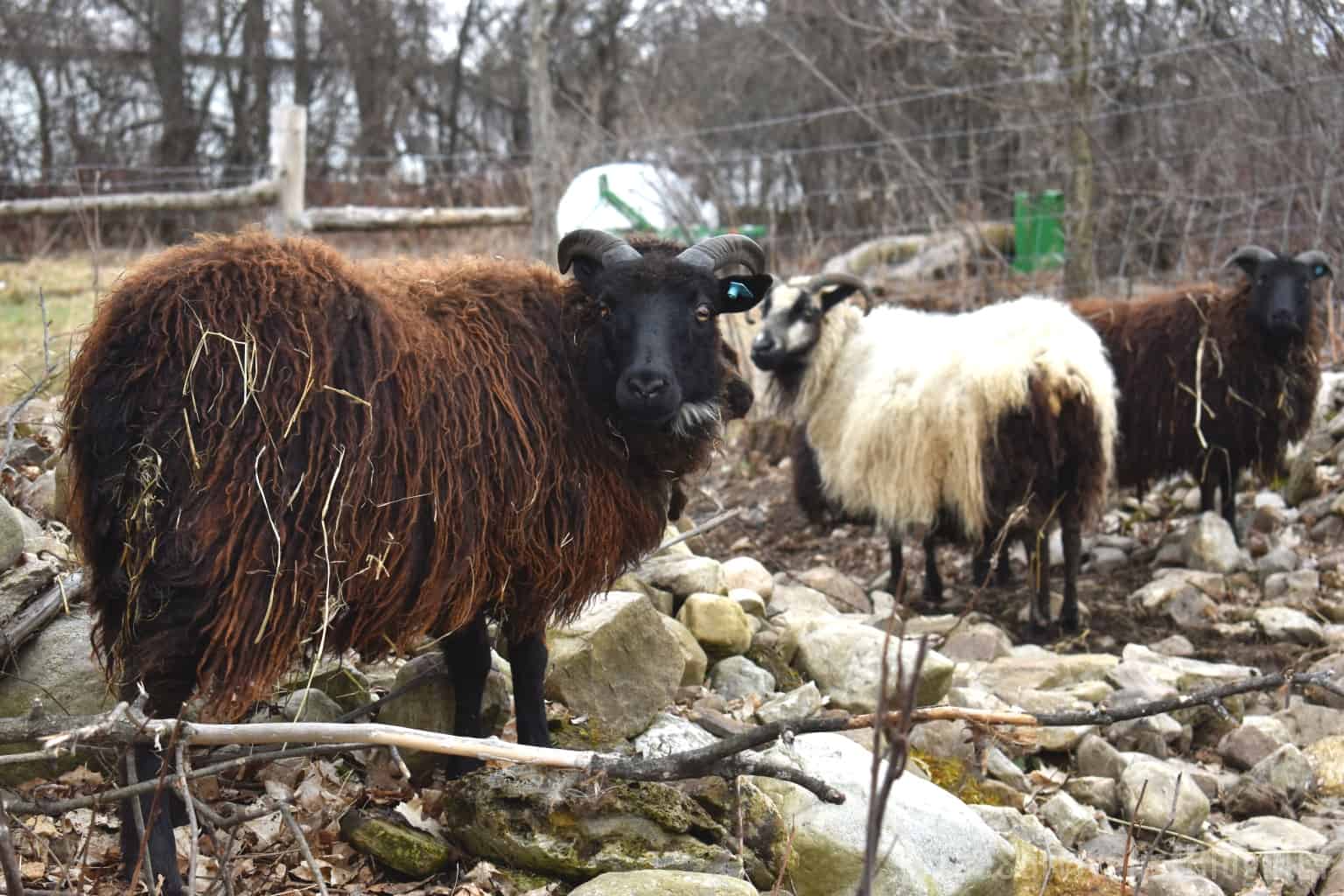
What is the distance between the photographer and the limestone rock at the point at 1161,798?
16.4 ft

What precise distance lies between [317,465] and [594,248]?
1441 millimetres

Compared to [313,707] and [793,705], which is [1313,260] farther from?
[313,707]

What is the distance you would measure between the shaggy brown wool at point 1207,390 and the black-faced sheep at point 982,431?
52.6 inches

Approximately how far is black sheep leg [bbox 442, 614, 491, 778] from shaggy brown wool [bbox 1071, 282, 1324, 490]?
6260 millimetres

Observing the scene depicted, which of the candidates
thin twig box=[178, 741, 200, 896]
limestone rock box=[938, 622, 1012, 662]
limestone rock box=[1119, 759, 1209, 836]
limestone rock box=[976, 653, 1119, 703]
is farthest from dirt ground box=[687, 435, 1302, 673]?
thin twig box=[178, 741, 200, 896]

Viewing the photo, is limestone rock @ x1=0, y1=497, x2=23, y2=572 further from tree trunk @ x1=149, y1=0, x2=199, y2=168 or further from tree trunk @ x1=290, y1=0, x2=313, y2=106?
tree trunk @ x1=290, y1=0, x2=313, y2=106

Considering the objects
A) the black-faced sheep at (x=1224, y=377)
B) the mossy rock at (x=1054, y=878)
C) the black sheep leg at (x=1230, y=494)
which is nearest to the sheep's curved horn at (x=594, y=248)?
the mossy rock at (x=1054, y=878)

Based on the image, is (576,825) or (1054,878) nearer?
(576,825)

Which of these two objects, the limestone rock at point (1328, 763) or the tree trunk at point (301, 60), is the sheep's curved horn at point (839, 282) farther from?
the tree trunk at point (301, 60)

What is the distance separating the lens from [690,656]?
550 cm

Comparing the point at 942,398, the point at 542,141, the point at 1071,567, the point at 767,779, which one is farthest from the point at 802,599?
the point at 542,141

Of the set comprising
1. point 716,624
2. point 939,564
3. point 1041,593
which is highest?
point 716,624

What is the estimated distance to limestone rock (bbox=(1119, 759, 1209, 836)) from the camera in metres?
4.99

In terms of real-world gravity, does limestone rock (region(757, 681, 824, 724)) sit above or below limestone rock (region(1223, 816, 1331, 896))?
above
